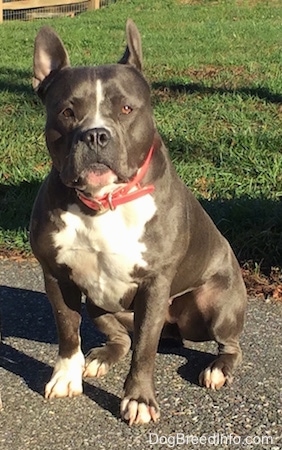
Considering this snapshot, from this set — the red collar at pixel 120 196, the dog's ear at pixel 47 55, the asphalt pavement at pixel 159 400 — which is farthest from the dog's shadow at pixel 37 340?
the dog's ear at pixel 47 55

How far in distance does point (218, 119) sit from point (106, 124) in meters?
4.59

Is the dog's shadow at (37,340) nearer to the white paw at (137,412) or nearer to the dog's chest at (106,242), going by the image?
the white paw at (137,412)

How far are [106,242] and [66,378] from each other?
66cm

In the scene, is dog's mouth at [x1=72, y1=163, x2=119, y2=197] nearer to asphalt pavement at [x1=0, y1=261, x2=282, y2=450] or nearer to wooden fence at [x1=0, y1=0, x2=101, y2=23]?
asphalt pavement at [x1=0, y1=261, x2=282, y2=450]

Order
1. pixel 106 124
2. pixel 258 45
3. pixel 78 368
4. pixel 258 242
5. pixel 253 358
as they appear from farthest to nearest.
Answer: pixel 258 45
pixel 258 242
pixel 253 358
pixel 78 368
pixel 106 124

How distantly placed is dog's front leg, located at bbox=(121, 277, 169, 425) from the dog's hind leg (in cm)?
38

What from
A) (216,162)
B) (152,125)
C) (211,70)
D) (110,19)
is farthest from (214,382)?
(110,19)

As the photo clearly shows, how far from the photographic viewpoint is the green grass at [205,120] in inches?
225

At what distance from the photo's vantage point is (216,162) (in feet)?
21.9

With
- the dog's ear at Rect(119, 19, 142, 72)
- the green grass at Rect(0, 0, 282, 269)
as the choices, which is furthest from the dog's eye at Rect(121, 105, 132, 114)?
the green grass at Rect(0, 0, 282, 269)

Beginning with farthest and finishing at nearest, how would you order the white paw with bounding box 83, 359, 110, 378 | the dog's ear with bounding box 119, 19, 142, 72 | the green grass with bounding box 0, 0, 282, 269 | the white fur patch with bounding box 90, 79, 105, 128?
the green grass with bounding box 0, 0, 282, 269 → the white paw with bounding box 83, 359, 110, 378 → the dog's ear with bounding box 119, 19, 142, 72 → the white fur patch with bounding box 90, 79, 105, 128

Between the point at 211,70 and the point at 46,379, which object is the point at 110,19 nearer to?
the point at 211,70

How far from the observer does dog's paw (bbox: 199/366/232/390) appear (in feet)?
12.3

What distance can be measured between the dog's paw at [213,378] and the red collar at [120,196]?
88 centimetres
